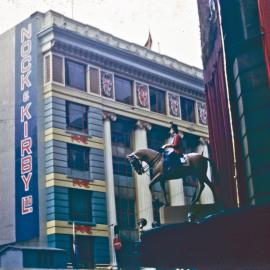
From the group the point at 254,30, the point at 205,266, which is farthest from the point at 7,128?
the point at 205,266

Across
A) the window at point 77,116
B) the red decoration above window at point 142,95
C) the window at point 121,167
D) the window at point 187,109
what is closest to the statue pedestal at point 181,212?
the window at point 77,116

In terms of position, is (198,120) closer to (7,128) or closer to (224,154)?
(7,128)

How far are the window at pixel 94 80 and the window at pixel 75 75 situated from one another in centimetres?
53

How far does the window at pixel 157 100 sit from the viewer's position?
46031 millimetres

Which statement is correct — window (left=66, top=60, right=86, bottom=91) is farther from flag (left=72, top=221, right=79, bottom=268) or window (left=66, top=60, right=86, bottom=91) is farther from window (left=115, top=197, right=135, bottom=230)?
flag (left=72, top=221, right=79, bottom=268)

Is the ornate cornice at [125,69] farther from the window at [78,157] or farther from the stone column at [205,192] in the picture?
the window at [78,157]

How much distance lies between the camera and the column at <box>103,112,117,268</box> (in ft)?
127

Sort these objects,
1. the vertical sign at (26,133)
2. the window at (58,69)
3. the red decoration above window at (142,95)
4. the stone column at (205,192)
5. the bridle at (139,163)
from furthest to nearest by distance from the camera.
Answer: the stone column at (205,192) < the red decoration above window at (142,95) < the window at (58,69) < the vertical sign at (26,133) < the bridle at (139,163)

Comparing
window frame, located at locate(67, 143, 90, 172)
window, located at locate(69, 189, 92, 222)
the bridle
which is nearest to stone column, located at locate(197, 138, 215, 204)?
window frame, located at locate(67, 143, 90, 172)

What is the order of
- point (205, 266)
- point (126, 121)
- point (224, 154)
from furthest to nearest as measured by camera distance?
point (126, 121), point (224, 154), point (205, 266)

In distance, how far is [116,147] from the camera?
42281 mm

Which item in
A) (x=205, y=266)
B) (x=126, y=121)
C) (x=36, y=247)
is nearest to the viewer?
(x=205, y=266)

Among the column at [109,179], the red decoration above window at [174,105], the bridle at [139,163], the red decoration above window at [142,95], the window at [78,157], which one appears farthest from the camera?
the red decoration above window at [174,105]

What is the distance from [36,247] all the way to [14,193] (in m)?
4.75
